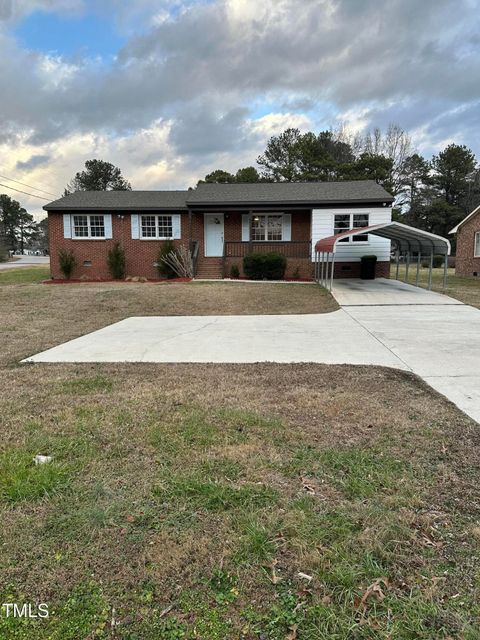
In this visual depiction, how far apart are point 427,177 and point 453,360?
43380 millimetres

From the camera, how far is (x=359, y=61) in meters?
18.2

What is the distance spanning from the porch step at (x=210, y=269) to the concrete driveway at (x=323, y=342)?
29.6ft

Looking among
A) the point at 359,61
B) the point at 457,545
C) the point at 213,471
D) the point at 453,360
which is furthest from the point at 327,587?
the point at 359,61

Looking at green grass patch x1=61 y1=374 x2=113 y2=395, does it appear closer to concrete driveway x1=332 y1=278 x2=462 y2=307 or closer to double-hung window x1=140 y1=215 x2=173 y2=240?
concrete driveway x1=332 y1=278 x2=462 y2=307

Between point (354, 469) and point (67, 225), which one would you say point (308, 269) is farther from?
point (354, 469)

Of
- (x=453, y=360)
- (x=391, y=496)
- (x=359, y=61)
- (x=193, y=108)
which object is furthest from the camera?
(x=193, y=108)

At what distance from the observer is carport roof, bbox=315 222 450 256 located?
43.2ft

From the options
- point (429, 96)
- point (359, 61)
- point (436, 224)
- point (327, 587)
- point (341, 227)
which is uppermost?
point (429, 96)

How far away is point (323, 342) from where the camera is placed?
7008mm

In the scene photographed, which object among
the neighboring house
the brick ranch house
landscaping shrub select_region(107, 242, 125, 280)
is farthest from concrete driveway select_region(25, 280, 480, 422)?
the neighboring house

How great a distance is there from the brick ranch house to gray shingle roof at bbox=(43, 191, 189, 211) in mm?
48

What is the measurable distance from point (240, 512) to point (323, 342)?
16.2ft

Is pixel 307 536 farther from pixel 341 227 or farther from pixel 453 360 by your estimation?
pixel 341 227

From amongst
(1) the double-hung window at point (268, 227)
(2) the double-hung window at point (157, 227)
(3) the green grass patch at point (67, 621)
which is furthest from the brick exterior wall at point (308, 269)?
(3) the green grass patch at point (67, 621)
